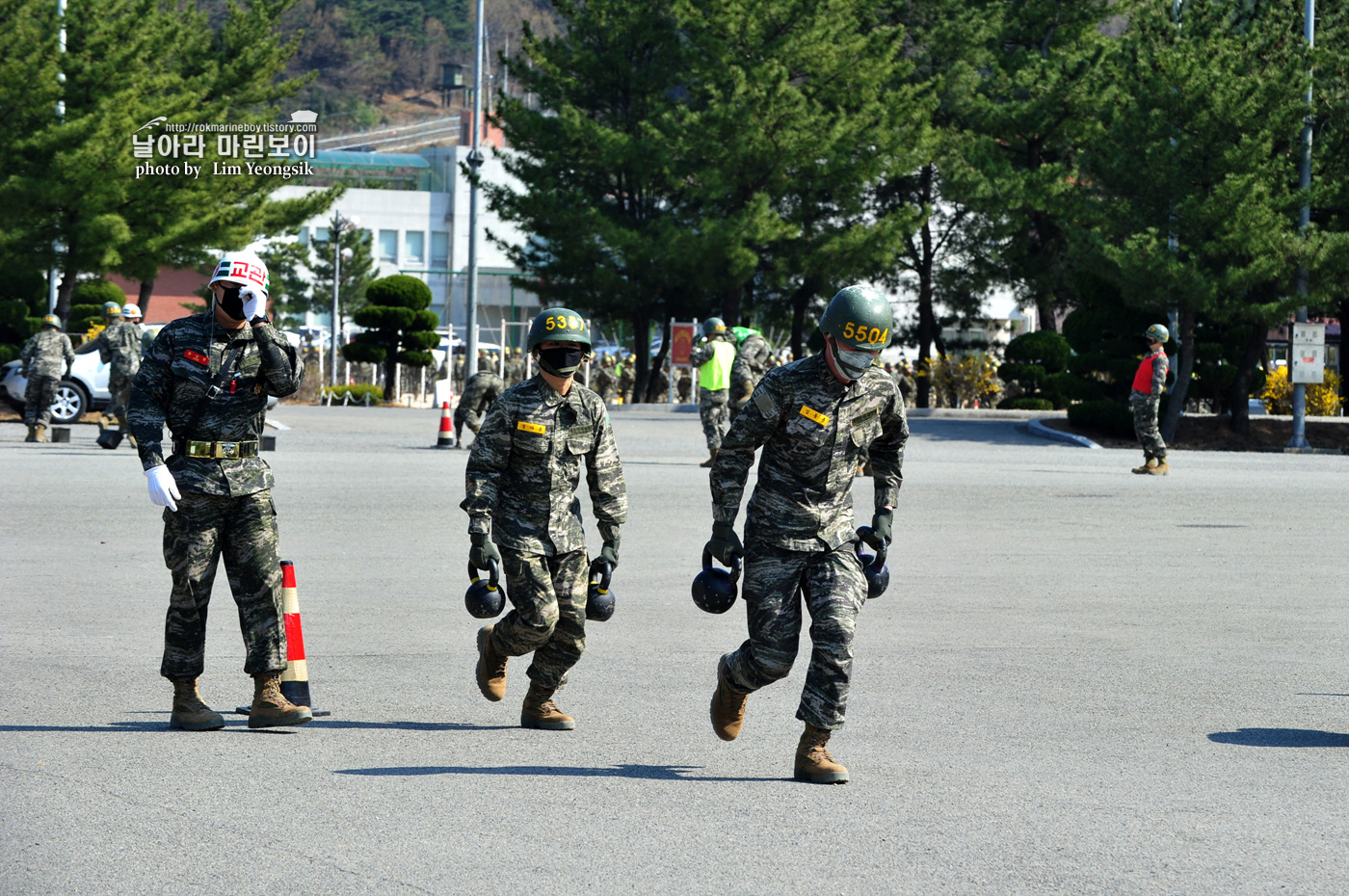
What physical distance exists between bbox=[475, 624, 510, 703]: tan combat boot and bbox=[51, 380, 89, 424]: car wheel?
22.0 metres

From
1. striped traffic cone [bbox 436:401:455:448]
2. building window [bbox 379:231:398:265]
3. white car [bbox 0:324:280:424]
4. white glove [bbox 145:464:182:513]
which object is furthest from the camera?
building window [bbox 379:231:398:265]

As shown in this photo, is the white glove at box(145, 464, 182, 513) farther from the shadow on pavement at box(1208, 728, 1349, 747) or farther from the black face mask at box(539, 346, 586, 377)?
the shadow on pavement at box(1208, 728, 1349, 747)

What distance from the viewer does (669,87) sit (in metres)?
44.0

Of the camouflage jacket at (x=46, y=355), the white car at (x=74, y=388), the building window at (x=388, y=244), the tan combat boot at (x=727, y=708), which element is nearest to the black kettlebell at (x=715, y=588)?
the tan combat boot at (x=727, y=708)

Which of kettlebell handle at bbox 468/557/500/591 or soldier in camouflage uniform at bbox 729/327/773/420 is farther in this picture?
soldier in camouflage uniform at bbox 729/327/773/420

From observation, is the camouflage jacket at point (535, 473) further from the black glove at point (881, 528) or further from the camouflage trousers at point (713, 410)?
the camouflage trousers at point (713, 410)

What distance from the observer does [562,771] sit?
19.8 feet

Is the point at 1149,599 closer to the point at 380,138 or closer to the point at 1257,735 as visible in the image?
the point at 1257,735

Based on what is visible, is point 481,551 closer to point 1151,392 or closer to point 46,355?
point 1151,392

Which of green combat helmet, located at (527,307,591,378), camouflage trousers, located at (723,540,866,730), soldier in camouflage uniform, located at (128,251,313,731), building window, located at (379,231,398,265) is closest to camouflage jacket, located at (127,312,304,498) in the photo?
soldier in camouflage uniform, located at (128,251,313,731)

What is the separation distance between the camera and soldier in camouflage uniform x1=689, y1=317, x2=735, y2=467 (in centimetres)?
2112

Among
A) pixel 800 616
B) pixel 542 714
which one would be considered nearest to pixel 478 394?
pixel 542 714

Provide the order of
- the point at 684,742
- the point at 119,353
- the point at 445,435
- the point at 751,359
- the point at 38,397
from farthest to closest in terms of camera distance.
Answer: the point at 445,435
the point at 38,397
the point at 119,353
the point at 751,359
the point at 684,742

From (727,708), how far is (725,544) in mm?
684
